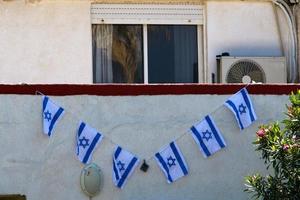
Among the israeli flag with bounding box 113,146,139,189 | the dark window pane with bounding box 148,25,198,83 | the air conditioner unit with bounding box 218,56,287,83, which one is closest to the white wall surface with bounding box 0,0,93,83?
the dark window pane with bounding box 148,25,198,83

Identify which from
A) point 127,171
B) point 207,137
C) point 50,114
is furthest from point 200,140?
point 50,114

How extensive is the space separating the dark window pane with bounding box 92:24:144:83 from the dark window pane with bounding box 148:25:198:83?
19 cm

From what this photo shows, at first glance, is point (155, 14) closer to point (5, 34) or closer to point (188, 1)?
point (188, 1)

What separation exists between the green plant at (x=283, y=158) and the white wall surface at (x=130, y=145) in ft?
4.23

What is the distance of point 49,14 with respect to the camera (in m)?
11.0

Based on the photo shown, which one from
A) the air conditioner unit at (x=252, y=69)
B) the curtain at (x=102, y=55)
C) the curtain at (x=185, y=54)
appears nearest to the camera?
the air conditioner unit at (x=252, y=69)

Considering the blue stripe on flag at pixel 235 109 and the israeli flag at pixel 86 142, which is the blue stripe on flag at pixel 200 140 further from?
the israeli flag at pixel 86 142

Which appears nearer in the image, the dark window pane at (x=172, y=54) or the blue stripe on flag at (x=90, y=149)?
the blue stripe on flag at (x=90, y=149)

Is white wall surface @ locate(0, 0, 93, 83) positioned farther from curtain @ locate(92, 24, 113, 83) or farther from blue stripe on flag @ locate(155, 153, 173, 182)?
blue stripe on flag @ locate(155, 153, 173, 182)

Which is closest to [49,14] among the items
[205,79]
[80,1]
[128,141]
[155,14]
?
[80,1]

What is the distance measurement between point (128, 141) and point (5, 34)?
344 cm

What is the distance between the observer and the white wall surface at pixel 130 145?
8234mm

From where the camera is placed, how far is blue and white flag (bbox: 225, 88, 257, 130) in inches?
336

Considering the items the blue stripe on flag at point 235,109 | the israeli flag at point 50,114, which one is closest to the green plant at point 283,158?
the blue stripe on flag at point 235,109
